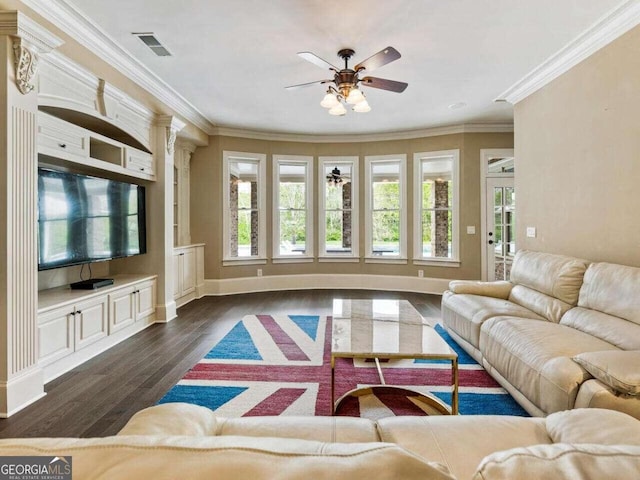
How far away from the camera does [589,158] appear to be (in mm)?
3207

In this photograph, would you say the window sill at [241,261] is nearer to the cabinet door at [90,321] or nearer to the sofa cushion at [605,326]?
the cabinet door at [90,321]

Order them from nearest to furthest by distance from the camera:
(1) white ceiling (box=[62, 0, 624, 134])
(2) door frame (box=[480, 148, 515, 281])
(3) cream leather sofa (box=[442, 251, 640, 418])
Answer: (3) cream leather sofa (box=[442, 251, 640, 418]) < (1) white ceiling (box=[62, 0, 624, 134]) < (2) door frame (box=[480, 148, 515, 281])

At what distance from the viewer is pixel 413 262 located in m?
6.34

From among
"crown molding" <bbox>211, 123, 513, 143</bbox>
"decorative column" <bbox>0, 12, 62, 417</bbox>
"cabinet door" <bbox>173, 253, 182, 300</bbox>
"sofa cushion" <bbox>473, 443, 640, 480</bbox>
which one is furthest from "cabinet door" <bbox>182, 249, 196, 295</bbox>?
"sofa cushion" <bbox>473, 443, 640, 480</bbox>

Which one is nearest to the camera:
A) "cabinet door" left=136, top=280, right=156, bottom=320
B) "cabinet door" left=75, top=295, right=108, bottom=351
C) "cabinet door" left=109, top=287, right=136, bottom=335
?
"cabinet door" left=75, top=295, right=108, bottom=351

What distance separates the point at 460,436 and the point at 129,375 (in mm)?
2749

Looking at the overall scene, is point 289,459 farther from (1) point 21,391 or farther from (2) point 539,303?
(2) point 539,303

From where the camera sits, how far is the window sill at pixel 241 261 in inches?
240

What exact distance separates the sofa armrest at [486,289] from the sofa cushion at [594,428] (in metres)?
2.77

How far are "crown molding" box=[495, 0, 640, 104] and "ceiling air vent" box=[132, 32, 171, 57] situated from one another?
3.81 metres

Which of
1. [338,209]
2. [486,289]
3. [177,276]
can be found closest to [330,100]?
[486,289]

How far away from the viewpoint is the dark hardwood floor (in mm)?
2160

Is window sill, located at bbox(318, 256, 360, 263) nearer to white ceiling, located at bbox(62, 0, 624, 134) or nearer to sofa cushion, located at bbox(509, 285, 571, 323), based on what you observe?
white ceiling, located at bbox(62, 0, 624, 134)

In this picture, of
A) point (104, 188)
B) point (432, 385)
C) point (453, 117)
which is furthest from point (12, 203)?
point (453, 117)
